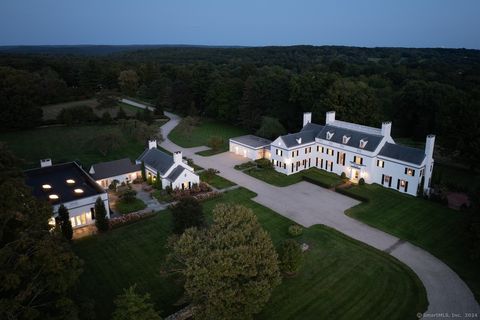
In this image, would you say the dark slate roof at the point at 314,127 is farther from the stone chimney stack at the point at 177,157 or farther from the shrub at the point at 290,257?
the shrub at the point at 290,257

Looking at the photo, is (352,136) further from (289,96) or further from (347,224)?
(289,96)

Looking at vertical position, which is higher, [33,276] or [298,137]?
[33,276]

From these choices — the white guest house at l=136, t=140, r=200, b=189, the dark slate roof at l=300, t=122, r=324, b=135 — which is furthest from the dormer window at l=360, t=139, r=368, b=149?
the white guest house at l=136, t=140, r=200, b=189

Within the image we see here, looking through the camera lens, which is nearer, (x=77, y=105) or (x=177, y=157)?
(x=177, y=157)

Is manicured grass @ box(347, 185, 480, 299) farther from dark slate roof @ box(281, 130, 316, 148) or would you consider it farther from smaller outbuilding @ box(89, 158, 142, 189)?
smaller outbuilding @ box(89, 158, 142, 189)

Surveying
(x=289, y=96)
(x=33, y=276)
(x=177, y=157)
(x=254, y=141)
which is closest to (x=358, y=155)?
(x=254, y=141)

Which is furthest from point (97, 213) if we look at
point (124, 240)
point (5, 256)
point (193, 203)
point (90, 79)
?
point (90, 79)

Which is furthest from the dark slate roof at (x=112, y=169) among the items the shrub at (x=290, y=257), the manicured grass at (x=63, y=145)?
the shrub at (x=290, y=257)
